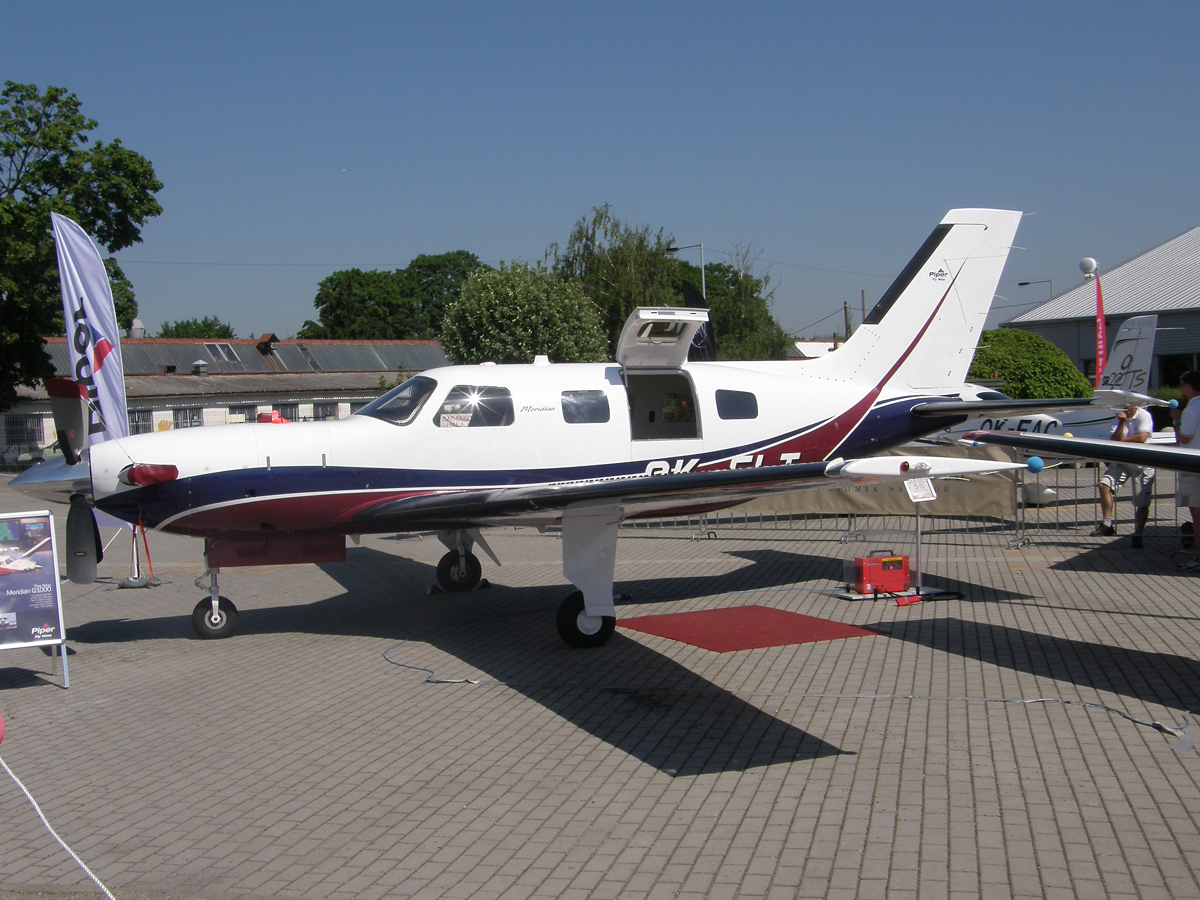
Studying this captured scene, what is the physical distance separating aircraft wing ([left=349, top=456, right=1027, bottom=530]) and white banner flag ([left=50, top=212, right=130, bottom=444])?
4.50 metres

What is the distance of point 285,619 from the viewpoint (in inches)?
385

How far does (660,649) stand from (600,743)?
231 centimetres

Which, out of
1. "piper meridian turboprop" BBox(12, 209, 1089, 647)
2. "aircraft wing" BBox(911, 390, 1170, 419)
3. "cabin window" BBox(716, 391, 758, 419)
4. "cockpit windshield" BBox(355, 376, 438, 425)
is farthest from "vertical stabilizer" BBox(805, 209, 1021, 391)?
"cockpit windshield" BBox(355, 376, 438, 425)

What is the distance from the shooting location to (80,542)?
7.98 meters

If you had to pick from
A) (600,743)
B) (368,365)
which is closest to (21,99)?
(368,365)

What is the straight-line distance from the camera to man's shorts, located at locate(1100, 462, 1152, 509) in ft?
39.0

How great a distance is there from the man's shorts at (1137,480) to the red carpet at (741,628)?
5.14 meters

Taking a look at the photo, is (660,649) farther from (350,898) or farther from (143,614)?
(143,614)

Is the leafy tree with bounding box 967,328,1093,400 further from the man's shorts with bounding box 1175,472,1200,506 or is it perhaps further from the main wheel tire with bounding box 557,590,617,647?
the main wheel tire with bounding box 557,590,617,647

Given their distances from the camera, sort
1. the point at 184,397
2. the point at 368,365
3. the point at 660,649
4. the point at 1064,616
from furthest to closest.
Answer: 1. the point at 368,365
2. the point at 184,397
3. the point at 1064,616
4. the point at 660,649

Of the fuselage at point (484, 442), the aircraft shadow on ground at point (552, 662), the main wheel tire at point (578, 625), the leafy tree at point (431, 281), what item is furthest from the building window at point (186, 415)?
the leafy tree at point (431, 281)

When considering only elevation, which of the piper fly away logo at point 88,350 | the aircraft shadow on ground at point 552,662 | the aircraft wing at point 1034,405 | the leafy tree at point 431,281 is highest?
the leafy tree at point 431,281

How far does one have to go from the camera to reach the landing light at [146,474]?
7828mm

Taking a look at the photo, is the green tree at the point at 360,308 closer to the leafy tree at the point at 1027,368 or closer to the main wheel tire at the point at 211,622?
the leafy tree at the point at 1027,368
